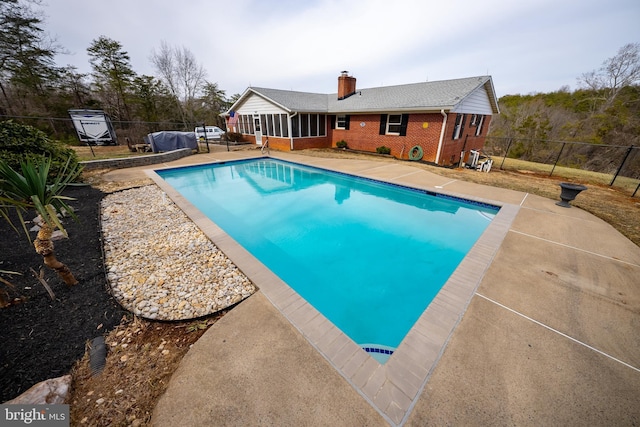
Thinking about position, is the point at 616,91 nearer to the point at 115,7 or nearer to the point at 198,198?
the point at 198,198

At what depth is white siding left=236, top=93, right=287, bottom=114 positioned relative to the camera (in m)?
15.5

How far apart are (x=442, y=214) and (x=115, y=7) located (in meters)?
14.4

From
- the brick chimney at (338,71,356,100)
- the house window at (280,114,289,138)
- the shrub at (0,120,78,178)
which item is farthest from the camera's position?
the brick chimney at (338,71,356,100)

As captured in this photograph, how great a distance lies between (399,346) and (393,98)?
14.4 metres

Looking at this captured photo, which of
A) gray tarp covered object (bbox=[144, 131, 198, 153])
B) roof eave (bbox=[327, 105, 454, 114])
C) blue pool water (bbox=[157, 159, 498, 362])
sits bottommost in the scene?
blue pool water (bbox=[157, 159, 498, 362])

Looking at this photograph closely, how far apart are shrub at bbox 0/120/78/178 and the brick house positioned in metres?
10.7

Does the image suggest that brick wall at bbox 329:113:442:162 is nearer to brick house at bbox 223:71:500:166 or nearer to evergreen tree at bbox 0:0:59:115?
brick house at bbox 223:71:500:166

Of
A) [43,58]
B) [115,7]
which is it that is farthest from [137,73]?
[115,7]

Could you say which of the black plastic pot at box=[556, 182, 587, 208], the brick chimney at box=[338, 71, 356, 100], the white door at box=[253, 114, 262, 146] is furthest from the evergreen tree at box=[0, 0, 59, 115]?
the black plastic pot at box=[556, 182, 587, 208]

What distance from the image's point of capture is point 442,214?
677 centimetres

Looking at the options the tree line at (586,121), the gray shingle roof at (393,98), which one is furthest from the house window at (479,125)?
the tree line at (586,121)

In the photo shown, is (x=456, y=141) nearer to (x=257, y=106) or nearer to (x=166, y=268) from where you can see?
(x=257, y=106)

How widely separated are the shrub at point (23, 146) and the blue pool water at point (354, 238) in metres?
3.34

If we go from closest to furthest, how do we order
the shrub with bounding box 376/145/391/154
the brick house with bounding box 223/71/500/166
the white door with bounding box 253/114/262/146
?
the brick house with bounding box 223/71/500/166, the shrub with bounding box 376/145/391/154, the white door with bounding box 253/114/262/146
